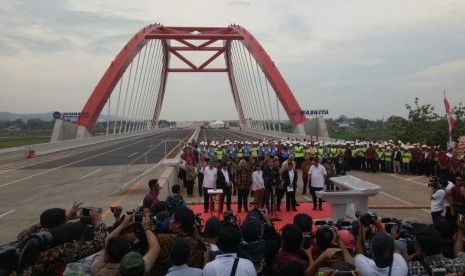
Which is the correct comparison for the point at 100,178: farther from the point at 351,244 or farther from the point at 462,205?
the point at 351,244

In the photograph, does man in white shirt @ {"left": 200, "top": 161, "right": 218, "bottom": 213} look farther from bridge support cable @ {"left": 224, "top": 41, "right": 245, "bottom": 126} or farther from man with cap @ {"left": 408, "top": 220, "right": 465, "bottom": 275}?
bridge support cable @ {"left": 224, "top": 41, "right": 245, "bottom": 126}

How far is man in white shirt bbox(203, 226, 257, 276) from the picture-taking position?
3801 millimetres

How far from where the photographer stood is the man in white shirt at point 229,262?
12.5 feet

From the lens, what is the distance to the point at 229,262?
388cm

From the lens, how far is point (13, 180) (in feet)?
70.1

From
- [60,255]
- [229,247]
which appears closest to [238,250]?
[229,247]

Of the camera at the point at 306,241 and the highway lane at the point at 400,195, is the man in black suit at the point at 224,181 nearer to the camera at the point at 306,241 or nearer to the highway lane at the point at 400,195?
the highway lane at the point at 400,195

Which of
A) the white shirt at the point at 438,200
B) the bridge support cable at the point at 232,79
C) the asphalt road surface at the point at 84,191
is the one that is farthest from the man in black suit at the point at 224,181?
the bridge support cable at the point at 232,79

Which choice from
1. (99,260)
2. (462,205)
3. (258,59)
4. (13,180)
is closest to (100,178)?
(13,180)

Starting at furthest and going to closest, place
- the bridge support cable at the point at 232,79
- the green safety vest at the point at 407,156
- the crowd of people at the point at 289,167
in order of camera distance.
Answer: the bridge support cable at the point at 232,79
the green safety vest at the point at 407,156
the crowd of people at the point at 289,167

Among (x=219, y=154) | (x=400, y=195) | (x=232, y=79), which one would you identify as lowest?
(x=400, y=195)

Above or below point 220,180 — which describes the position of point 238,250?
above

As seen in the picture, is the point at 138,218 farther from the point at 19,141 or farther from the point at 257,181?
the point at 19,141

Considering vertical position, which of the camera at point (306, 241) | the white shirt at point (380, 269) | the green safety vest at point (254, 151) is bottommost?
the green safety vest at point (254, 151)
